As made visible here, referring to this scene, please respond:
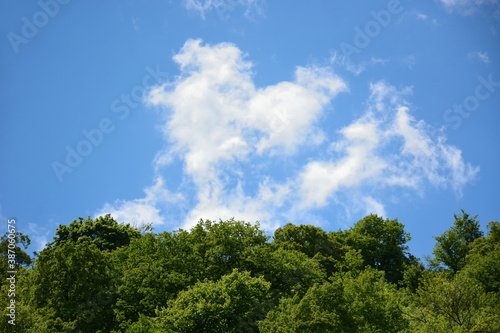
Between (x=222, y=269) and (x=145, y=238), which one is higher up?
(x=145, y=238)

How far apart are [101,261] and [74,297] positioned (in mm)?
4189

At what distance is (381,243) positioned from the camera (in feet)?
245

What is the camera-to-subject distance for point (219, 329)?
27578 millimetres

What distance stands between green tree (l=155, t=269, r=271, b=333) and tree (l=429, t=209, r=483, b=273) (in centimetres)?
4747

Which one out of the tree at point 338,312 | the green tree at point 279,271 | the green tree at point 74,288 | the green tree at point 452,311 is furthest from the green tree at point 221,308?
the green tree at point 74,288

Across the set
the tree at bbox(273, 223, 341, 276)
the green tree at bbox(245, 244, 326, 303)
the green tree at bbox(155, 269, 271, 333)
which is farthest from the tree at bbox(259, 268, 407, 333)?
the tree at bbox(273, 223, 341, 276)

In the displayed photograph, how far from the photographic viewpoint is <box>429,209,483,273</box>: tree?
6600cm

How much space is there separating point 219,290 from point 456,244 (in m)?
53.4

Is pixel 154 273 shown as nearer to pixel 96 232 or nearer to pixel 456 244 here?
pixel 96 232

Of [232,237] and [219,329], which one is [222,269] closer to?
[232,237]

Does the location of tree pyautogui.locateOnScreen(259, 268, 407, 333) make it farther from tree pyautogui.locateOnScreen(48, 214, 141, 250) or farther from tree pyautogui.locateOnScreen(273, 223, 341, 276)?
tree pyautogui.locateOnScreen(48, 214, 141, 250)

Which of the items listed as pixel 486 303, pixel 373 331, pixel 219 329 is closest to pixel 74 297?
pixel 219 329

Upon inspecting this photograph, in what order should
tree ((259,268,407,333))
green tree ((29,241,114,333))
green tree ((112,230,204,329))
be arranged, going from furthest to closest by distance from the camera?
1. green tree ((112,230,204,329))
2. green tree ((29,241,114,333))
3. tree ((259,268,407,333))

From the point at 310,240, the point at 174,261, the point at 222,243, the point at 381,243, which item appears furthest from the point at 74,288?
the point at 381,243
